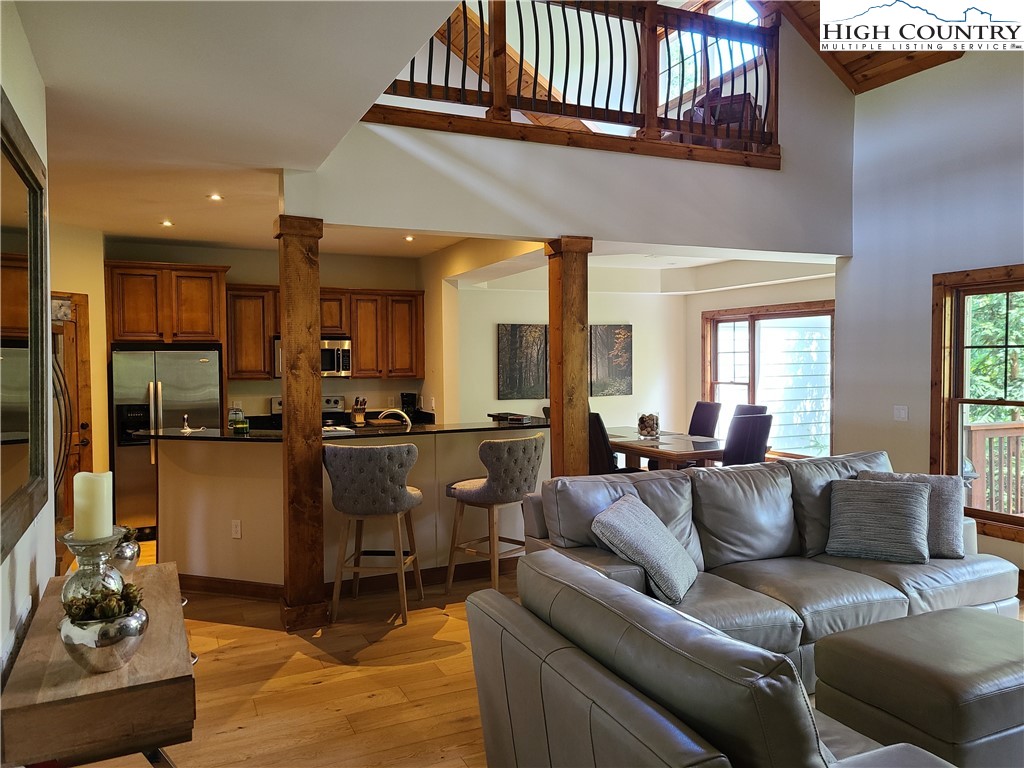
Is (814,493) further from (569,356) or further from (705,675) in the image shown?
(705,675)

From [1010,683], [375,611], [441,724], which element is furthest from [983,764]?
[375,611]

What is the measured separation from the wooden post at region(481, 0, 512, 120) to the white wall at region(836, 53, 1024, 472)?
2.95 meters

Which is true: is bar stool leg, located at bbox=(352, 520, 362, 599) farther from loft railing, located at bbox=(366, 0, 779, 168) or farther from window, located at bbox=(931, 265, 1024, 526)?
window, located at bbox=(931, 265, 1024, 526)

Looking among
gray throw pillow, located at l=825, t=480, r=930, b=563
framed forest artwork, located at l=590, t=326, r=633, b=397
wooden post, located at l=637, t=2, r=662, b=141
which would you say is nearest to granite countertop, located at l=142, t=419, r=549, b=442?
gray throw pillow, located at l=825, t=480, r=930, b=563

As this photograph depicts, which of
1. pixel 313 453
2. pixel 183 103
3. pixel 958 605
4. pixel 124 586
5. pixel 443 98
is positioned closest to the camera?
pixel 124 586

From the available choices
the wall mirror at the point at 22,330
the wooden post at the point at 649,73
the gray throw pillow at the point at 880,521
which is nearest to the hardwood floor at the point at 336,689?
the wall mirror at the point at 22,330

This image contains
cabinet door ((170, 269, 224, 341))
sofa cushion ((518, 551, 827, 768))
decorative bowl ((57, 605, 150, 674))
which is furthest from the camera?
cabinet door ((170, 269, 224, 341))

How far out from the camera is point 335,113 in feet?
10.0

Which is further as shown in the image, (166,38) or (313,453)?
(313,453)

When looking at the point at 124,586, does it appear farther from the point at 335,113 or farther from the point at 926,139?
the point at 926,139

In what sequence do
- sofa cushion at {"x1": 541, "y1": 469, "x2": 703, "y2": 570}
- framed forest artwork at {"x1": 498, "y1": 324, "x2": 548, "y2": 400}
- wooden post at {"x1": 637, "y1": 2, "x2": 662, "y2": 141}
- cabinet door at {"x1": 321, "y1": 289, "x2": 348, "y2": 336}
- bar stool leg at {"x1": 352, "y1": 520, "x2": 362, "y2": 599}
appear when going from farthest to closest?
1. framed forest artwork at {"x1": 498, "y1": 324, "x2": 548, "y2": 400}
2. cabinet door at {"x1": 321, "y1": 289, "x2": 348, "y2": 336}
3. wooden post at {"x1": 637, "y1": 2, "x2": 662, "y2": 141}
4. bar stool leg at {"x1": 352, "y1": 520, "x2": 362, "y2": 599}
5. sofa cushion at {"x1": 541, "y1": 469, "x2": 703, "y2": 570}

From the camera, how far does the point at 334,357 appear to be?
7.34m

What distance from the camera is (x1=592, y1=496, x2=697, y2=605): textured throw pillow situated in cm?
298

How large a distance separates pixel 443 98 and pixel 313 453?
2202 mm
